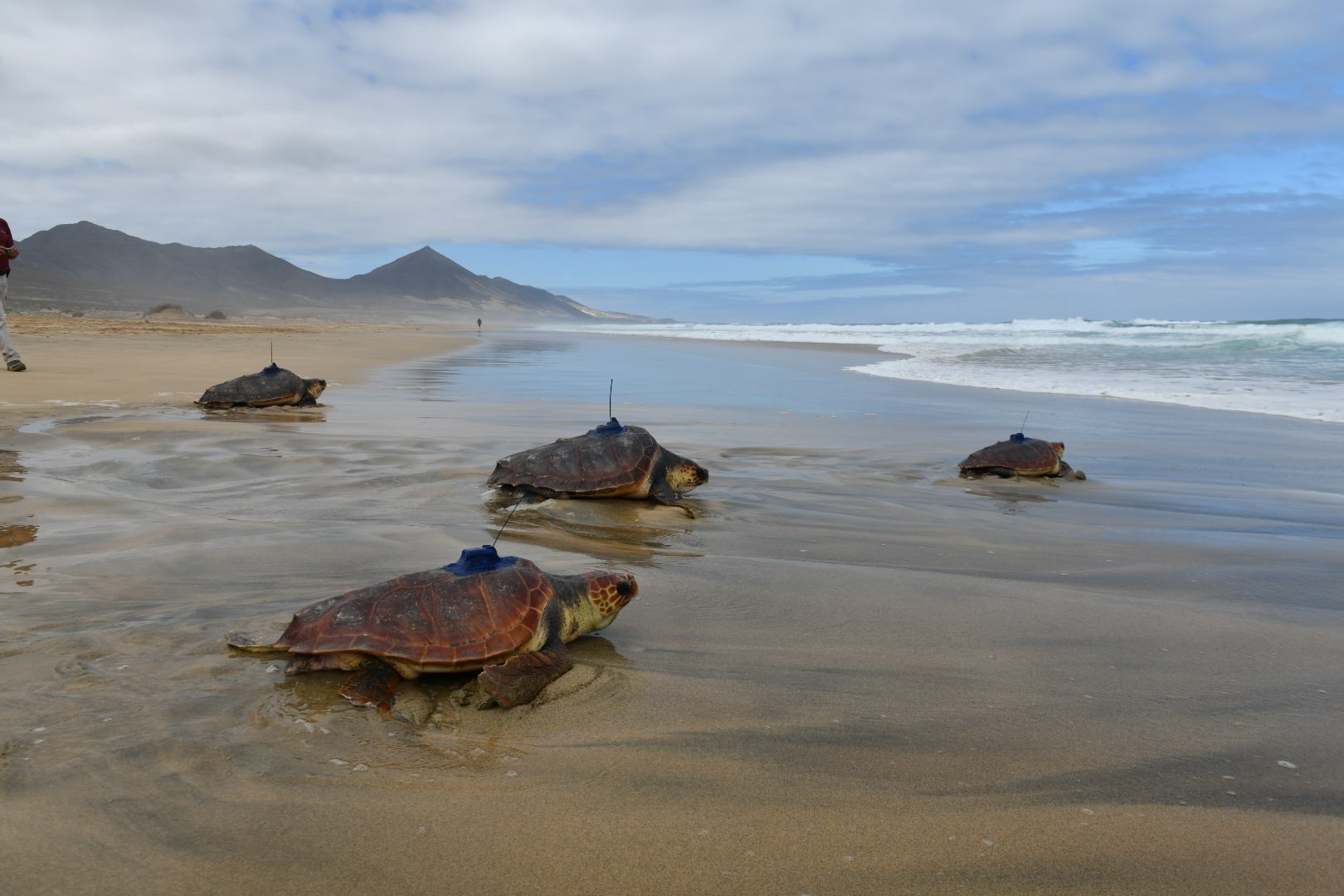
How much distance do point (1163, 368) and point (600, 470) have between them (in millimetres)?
21379

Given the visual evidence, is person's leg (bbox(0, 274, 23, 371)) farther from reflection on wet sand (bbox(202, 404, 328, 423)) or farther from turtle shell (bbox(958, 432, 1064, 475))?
turtle shell (bbox(958, 432, 1064, 475))

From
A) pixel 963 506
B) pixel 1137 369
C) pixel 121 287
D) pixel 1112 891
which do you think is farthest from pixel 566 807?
pixel 121 287

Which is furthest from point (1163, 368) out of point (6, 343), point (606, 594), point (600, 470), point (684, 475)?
point (6, 343)

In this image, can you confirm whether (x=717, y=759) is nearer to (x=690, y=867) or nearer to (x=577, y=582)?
(x=690, y=867)

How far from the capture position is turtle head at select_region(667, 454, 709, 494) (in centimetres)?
696

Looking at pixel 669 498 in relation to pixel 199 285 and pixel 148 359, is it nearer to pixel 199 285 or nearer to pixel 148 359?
pixel 148 359

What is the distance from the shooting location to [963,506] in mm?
7012

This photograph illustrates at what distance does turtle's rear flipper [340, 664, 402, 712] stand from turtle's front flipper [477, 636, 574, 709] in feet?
1.05

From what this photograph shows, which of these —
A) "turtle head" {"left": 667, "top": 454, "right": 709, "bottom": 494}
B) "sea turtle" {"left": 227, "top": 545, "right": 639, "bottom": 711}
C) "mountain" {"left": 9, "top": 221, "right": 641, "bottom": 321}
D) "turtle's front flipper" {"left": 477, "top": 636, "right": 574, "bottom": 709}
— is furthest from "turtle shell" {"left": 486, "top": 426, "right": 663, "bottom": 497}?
"mountain" {"left": 9, "top": 221, "right": 641, "bottom": 321}

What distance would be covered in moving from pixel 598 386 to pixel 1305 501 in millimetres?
11862

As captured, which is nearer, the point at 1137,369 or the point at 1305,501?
the point at 1305,501

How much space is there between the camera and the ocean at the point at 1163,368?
52.4 feet

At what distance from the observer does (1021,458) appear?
8234mm

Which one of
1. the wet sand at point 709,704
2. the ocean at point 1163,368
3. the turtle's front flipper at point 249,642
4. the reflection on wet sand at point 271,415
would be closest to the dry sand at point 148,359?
the reflection on wet sand at point 271,415
